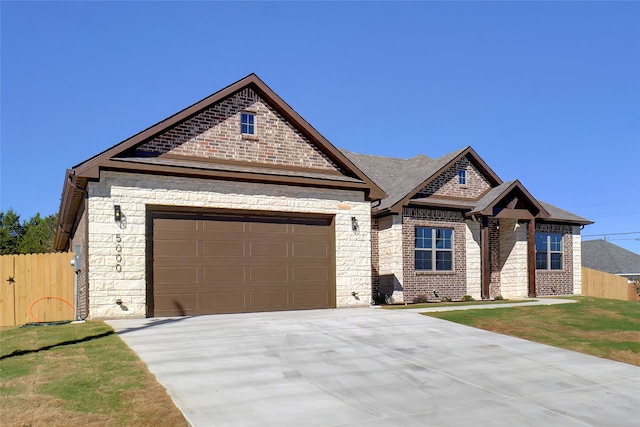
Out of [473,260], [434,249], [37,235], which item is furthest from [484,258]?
[37,235]

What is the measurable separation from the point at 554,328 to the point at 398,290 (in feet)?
25.1

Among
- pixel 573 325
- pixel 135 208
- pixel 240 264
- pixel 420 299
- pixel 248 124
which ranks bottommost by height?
pixel 420 299

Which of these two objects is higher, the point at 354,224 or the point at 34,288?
the point at 354,224

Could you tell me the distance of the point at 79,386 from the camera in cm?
681

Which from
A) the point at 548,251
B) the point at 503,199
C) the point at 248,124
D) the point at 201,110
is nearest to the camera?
the point at 201,110

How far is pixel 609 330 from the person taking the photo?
40.9 feet

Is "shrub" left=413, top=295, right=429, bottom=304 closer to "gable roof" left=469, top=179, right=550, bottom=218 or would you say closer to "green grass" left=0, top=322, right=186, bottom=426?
"gable roof" left=469, top=179, right=550, bottom=218

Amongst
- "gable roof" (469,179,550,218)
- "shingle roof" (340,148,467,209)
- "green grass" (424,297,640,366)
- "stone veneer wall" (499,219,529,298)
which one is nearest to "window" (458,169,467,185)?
"shingle roof" (340,148,467,209)

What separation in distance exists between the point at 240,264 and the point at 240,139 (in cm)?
352

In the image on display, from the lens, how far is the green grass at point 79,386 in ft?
19.0

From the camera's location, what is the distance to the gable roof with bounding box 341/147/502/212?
2005 centimetres

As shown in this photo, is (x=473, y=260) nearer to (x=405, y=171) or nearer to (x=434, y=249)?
(x=434, y=249)

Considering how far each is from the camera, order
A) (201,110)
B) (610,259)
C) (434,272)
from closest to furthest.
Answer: (201,110) → (434,272) → (610,259)

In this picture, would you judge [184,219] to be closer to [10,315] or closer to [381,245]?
[10,315]
